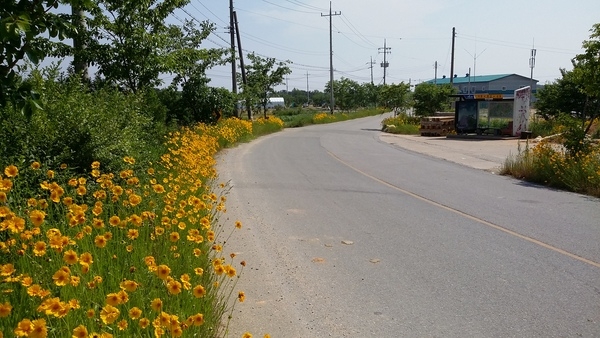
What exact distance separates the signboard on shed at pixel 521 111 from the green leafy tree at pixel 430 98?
12.1 meters

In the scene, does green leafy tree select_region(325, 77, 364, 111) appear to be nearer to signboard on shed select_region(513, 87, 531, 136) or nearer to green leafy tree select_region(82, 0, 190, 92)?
signboard on shed select_region(513, 87, 531, 136)

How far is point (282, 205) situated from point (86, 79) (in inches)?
251

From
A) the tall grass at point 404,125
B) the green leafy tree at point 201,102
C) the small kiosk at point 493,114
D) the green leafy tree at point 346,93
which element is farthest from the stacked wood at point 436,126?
the green leafy tree at point 346,93

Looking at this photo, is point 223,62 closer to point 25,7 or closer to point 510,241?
point 510,241

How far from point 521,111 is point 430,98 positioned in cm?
1286

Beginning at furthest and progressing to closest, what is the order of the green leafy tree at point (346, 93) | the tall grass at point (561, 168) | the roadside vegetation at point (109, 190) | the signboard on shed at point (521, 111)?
the green leafy tree at point (346, 93)
the signboard on shed at point (521, 111)
the tall grass at point (561, 168)
the roadside vegetation at point (109, 190)

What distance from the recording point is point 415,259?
6.47m

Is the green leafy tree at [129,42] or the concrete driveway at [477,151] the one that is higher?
the green leafy tree at [129,42]

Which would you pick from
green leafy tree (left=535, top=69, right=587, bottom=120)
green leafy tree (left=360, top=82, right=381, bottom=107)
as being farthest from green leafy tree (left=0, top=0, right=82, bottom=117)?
green leafy tree (left=360, top=82, right=381, bottom=107)

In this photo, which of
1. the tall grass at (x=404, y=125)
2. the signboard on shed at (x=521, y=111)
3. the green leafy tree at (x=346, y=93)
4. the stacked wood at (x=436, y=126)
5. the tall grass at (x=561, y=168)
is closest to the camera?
the tall grass at (x=561, y=168)

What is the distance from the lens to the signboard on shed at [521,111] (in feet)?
89.1

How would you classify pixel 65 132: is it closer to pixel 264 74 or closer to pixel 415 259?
pixel 415 259

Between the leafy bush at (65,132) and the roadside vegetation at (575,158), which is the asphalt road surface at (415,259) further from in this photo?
the leafy bush at (65,132)

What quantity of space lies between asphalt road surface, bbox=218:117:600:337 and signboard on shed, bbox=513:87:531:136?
Answer: 53.4 ft
